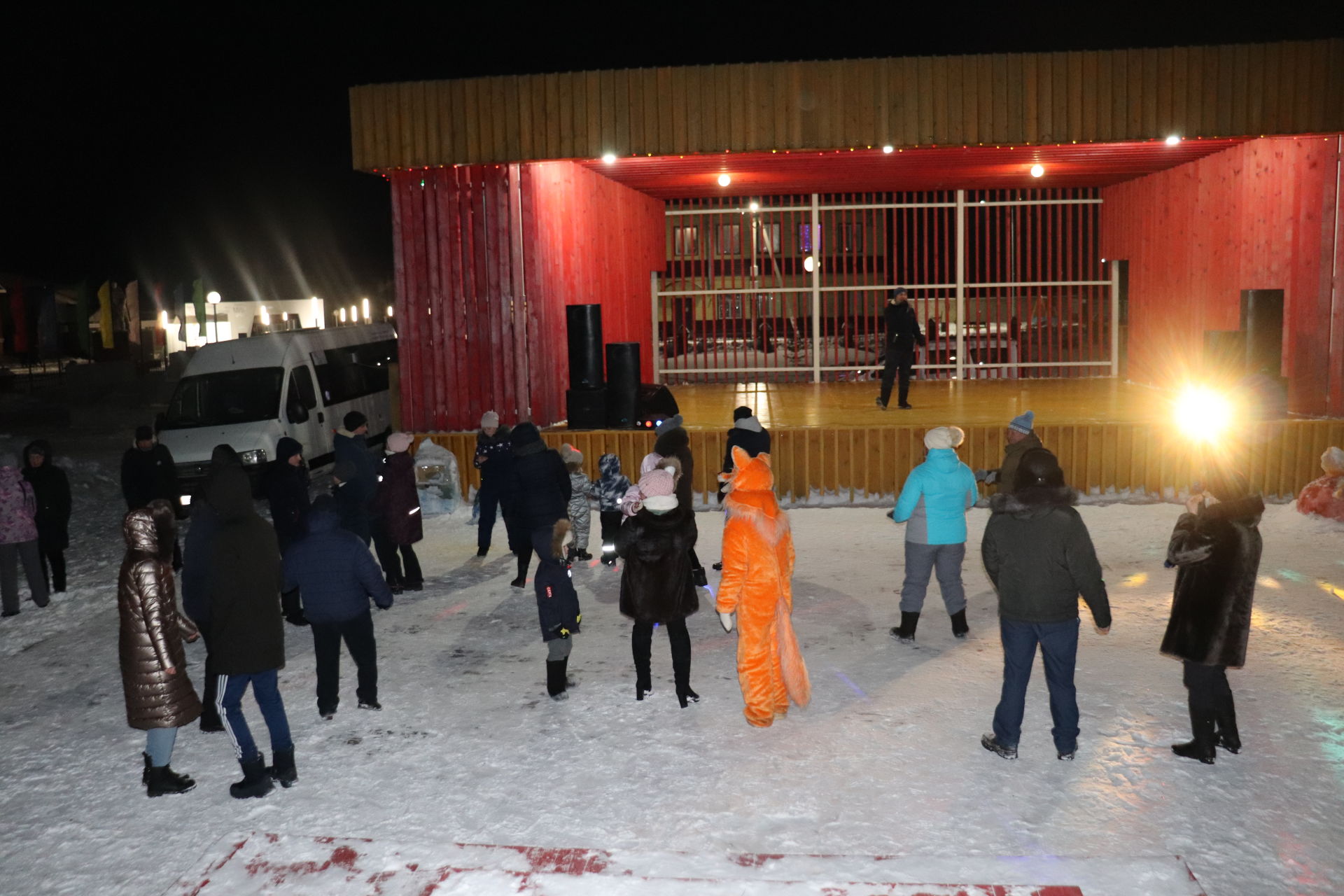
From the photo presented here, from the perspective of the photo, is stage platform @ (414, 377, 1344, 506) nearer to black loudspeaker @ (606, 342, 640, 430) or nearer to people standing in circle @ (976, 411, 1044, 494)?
black loudspeaker @ (606, 342, 640, 430)

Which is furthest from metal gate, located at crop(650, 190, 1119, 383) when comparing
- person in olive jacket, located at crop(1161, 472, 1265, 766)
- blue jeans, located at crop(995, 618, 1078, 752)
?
blue jeans, located at crop(995, 618, 1078, 752)

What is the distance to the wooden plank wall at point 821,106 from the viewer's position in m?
11.9

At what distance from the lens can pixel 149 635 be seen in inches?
194

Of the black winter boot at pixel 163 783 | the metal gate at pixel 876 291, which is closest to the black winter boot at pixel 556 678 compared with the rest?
the black winter boot at pixel 163 783

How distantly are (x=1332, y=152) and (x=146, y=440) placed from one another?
41.0 feet

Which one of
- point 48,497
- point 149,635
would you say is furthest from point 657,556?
point 48,497

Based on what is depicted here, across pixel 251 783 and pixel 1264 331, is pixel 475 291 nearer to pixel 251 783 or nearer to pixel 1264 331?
pixel 251 783

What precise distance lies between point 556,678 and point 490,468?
3.73m

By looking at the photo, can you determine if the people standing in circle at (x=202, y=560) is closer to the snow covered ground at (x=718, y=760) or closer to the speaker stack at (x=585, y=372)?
the snow covered ground at (x=718, y=760)

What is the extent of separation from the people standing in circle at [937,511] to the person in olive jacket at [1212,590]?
6.07 feet

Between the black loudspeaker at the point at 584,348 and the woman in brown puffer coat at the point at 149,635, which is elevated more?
the black loudspeaker at the point at 584,348

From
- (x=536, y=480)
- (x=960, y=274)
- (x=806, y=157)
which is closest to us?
(x=536, y=480)

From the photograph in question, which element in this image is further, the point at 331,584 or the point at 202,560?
the point at 331,584

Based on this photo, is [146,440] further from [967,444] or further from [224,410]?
[967,444]
